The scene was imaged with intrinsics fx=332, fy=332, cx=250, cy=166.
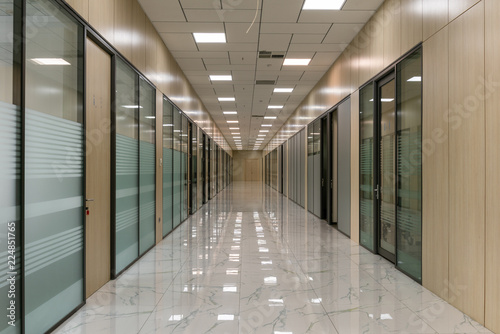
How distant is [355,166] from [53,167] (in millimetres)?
5615

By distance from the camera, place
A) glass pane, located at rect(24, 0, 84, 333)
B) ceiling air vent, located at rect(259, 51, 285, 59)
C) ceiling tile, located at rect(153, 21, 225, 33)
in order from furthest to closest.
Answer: ceiling air vent, located at rect(259, 51, 285, 59) < ceiling tile, located at rect(153, 21, 225, 33) < glass pane, located at rect(24, 0, 84, 333)

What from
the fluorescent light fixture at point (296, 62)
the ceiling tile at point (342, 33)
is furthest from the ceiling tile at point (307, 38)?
the fluorescent light fixture at point (296, 62)

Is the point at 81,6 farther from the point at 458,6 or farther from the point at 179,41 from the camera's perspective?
the point at 458,6

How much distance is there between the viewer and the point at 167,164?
7.54 meters

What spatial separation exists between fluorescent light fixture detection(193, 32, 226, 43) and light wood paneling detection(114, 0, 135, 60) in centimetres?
181

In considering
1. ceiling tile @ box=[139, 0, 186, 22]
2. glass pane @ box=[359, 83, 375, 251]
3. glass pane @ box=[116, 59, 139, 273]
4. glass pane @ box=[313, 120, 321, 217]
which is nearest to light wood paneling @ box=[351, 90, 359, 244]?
glass pane @ box=[359, 83, 375, 251]

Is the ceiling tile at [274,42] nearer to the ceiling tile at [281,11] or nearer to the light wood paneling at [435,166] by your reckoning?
the ceiling tile at [281,11]

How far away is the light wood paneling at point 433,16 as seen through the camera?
3.85 meters

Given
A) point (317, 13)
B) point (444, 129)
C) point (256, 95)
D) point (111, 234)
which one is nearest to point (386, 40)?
point (317, 13)

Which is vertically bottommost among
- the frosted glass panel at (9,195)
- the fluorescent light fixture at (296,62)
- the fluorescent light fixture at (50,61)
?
the frosted glass panel at (9,195)

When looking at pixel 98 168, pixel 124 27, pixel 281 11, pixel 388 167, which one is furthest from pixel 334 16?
pixel 98 168

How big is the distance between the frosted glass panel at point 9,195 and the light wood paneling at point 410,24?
4649mm

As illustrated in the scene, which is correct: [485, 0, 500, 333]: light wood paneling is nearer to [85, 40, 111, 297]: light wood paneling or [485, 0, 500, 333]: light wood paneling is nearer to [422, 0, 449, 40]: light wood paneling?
[422, 0, 449, 40]: light wood paneling

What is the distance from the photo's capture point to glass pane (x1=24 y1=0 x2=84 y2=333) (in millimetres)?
2781
